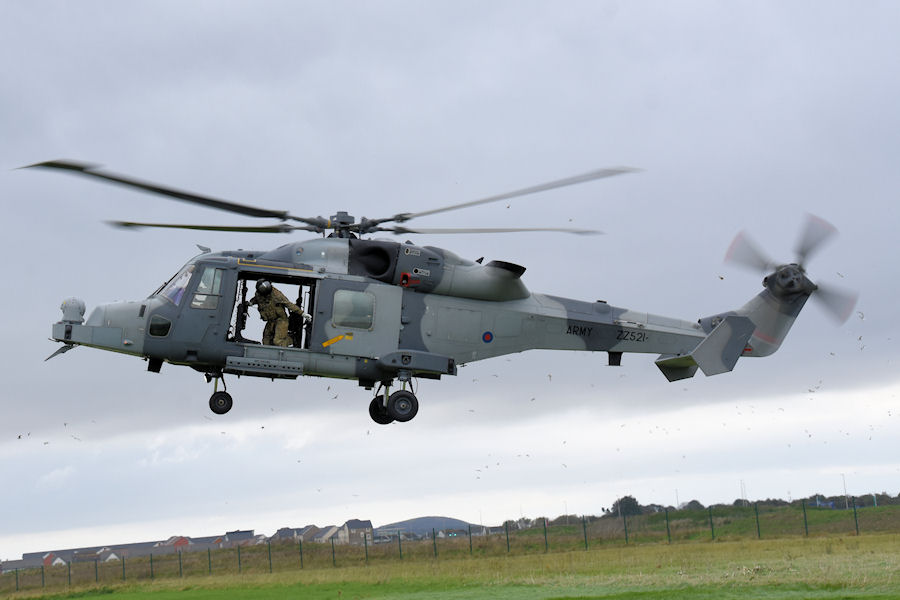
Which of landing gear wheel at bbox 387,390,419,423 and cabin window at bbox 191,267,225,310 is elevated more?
cabin window at bbox 191,267,225,310

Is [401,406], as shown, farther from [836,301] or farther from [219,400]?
[836,301]

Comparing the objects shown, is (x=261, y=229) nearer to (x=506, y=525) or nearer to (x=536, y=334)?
(x=536, y=334)

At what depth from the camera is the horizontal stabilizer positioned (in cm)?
2381

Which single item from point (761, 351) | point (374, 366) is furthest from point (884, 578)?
point (374, 366)

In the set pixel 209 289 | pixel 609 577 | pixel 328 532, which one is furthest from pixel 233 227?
pixel 328 532

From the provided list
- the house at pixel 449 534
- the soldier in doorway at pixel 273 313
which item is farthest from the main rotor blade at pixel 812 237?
the house at pixel 449 534

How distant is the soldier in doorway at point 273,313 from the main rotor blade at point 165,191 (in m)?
1.56

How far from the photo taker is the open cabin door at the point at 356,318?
20.3 m

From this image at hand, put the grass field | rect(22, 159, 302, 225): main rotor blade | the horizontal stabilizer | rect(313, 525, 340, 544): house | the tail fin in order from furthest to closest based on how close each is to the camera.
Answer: rect(313, 525, 340, 544): house < the grass field < the tail fin < the horizontal stabilizer < rect(22, 159, 302, 225): main rotor blade

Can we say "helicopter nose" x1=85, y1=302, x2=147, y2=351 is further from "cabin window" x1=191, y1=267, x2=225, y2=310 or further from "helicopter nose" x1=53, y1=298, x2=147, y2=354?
"cabin window" x1=191, y1=267, x2=225, y2=310

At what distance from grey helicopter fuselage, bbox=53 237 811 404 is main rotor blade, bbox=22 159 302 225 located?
37.6 inches

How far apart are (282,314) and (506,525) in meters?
38.1

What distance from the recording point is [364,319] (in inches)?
812

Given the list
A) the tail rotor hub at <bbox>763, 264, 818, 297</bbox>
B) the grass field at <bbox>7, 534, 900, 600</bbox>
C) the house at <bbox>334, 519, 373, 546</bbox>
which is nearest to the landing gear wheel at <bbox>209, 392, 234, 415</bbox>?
the grass field at <bbox>7, 534, 900, 600</bbox>
